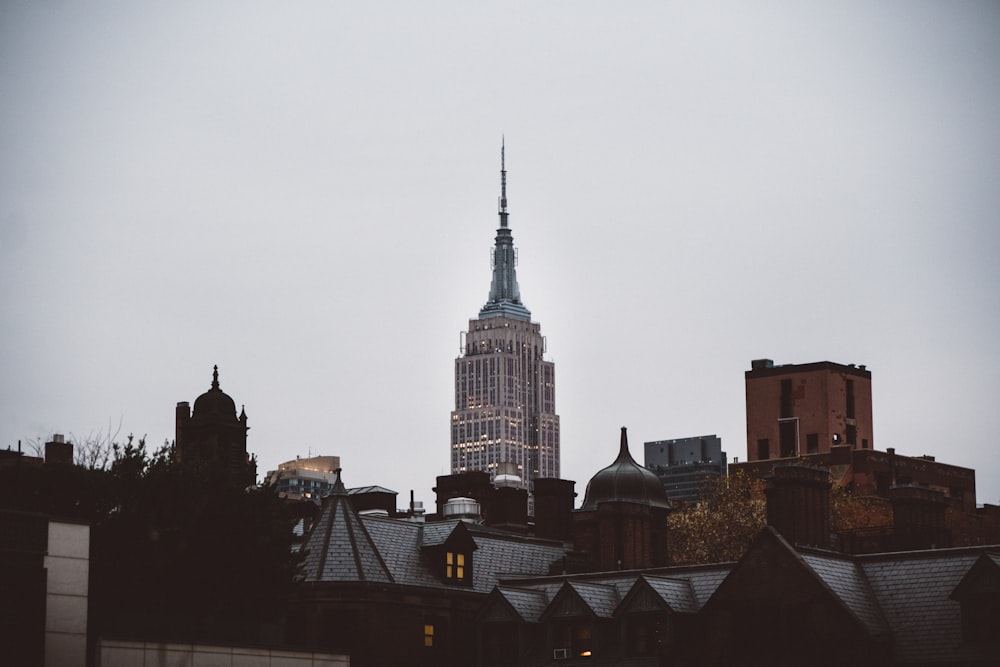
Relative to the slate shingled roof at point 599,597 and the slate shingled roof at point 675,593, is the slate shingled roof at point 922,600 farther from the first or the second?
the slate shingled roof at point 599,597

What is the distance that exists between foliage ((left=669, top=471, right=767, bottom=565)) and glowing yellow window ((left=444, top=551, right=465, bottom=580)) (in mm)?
39006

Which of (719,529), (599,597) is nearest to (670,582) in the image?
(599,597)

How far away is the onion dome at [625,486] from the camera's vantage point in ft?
355

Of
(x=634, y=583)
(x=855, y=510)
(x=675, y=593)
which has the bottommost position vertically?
(x=675, y=593)

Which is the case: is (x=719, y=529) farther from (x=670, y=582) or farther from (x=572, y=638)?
(x=670, y=582)

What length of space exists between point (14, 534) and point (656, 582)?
1195 inches

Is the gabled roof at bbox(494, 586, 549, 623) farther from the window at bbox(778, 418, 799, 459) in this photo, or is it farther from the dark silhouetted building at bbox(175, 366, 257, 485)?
the window at bbox(778, 418, 799, 459)

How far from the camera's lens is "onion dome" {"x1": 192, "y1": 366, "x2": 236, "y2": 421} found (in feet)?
373

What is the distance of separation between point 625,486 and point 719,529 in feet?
88.2

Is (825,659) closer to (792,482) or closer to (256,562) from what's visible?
(792,482)

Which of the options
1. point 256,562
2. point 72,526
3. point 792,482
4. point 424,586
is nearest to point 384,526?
point 424,586

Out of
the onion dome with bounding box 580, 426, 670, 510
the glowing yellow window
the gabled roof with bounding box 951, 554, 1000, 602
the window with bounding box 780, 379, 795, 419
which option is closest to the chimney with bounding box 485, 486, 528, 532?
the onion dome with bounding box 580, 426, 670, 510

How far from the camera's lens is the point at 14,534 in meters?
62.2

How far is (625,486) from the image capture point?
355 feet
